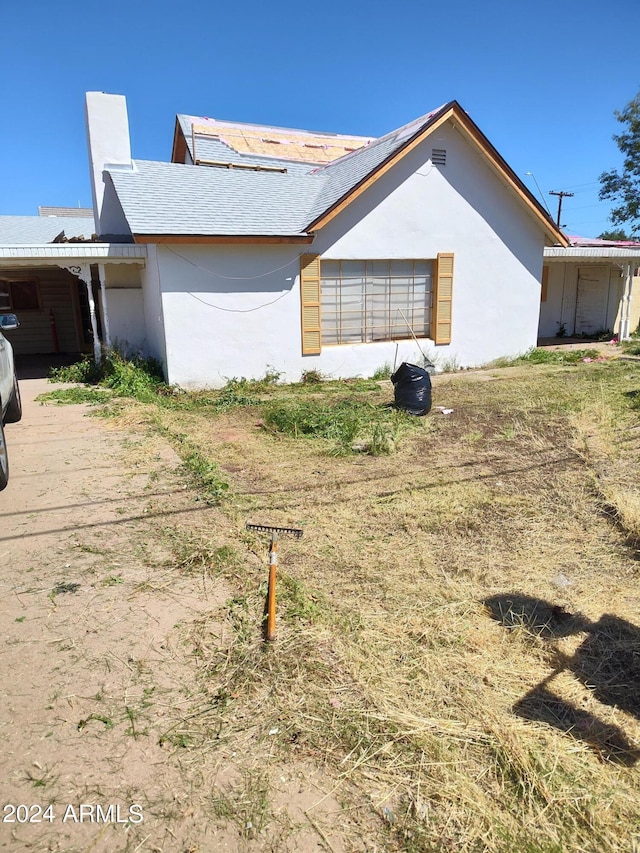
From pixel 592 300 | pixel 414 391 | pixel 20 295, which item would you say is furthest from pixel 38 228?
pixel 592 300

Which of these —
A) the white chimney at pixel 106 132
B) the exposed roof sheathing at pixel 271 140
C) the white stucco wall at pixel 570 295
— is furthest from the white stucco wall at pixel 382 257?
the exposed roof sheathing at pixel 271 140

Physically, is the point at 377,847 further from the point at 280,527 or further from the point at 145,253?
the point at 145,253

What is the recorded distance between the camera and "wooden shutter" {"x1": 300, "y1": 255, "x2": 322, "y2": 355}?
12.1 metres

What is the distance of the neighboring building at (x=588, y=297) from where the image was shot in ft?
61.9

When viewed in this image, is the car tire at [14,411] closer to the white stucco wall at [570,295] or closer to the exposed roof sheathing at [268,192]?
the exposed roof sheathing at [268,192]

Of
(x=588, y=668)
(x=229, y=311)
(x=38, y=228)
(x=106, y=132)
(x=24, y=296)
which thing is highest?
(x=106, y=132)

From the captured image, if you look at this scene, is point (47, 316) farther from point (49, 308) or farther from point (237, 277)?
point (237, 277)

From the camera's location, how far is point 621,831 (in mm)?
2242

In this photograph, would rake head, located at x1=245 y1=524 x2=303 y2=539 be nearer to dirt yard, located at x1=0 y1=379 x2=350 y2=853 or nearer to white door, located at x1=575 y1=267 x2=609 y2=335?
dirt yard, located at x1=0 y1=379 x2=350 y2=853

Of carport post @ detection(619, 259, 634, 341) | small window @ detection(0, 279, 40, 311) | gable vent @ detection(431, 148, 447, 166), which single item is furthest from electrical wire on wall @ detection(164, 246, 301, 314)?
carport post @ detection(619, 259, 634, 341)

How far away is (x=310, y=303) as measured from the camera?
40.3 ft

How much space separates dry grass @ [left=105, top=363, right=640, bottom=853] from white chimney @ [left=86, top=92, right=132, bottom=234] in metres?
11.0

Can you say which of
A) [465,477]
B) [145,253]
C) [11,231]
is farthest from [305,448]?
[11,231]

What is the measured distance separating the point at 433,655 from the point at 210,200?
11.5 metres
